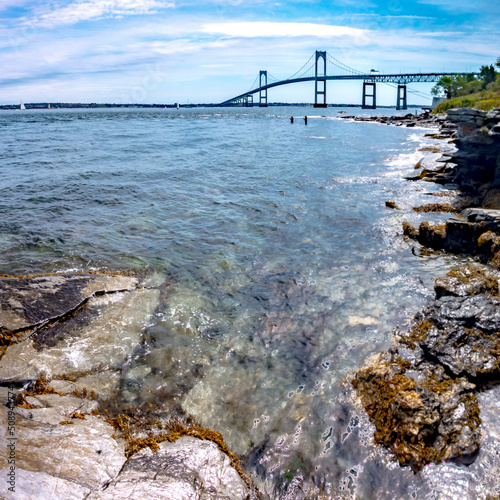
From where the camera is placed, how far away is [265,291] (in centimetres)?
712

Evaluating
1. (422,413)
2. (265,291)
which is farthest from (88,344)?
(422,413)

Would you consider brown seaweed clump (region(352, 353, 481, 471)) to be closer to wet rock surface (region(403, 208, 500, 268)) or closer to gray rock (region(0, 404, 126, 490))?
gray rock (region(0, 404, 126, 490))

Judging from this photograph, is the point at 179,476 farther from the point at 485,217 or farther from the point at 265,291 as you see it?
the point at 485,217

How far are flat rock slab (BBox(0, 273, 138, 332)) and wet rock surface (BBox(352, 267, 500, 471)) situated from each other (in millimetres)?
4722

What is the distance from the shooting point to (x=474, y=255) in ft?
27.2

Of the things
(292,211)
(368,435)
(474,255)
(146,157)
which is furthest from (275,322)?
(146,157)

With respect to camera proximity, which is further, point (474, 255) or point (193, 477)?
point (474, 255)

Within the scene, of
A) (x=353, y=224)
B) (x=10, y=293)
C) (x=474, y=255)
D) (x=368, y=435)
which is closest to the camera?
(x=368, y=435)

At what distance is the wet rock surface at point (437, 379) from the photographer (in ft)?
12.0

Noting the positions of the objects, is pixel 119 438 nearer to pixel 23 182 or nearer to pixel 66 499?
pixel 66 499

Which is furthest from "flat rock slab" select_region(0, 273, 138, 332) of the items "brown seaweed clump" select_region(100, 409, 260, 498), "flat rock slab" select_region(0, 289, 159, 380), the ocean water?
"brown seaweed clump" select_region(100, 409, 260, 498)

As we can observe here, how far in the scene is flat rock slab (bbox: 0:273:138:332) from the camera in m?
5.45

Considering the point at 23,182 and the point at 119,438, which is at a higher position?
the point at 23,182

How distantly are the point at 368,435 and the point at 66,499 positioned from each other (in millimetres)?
3006
